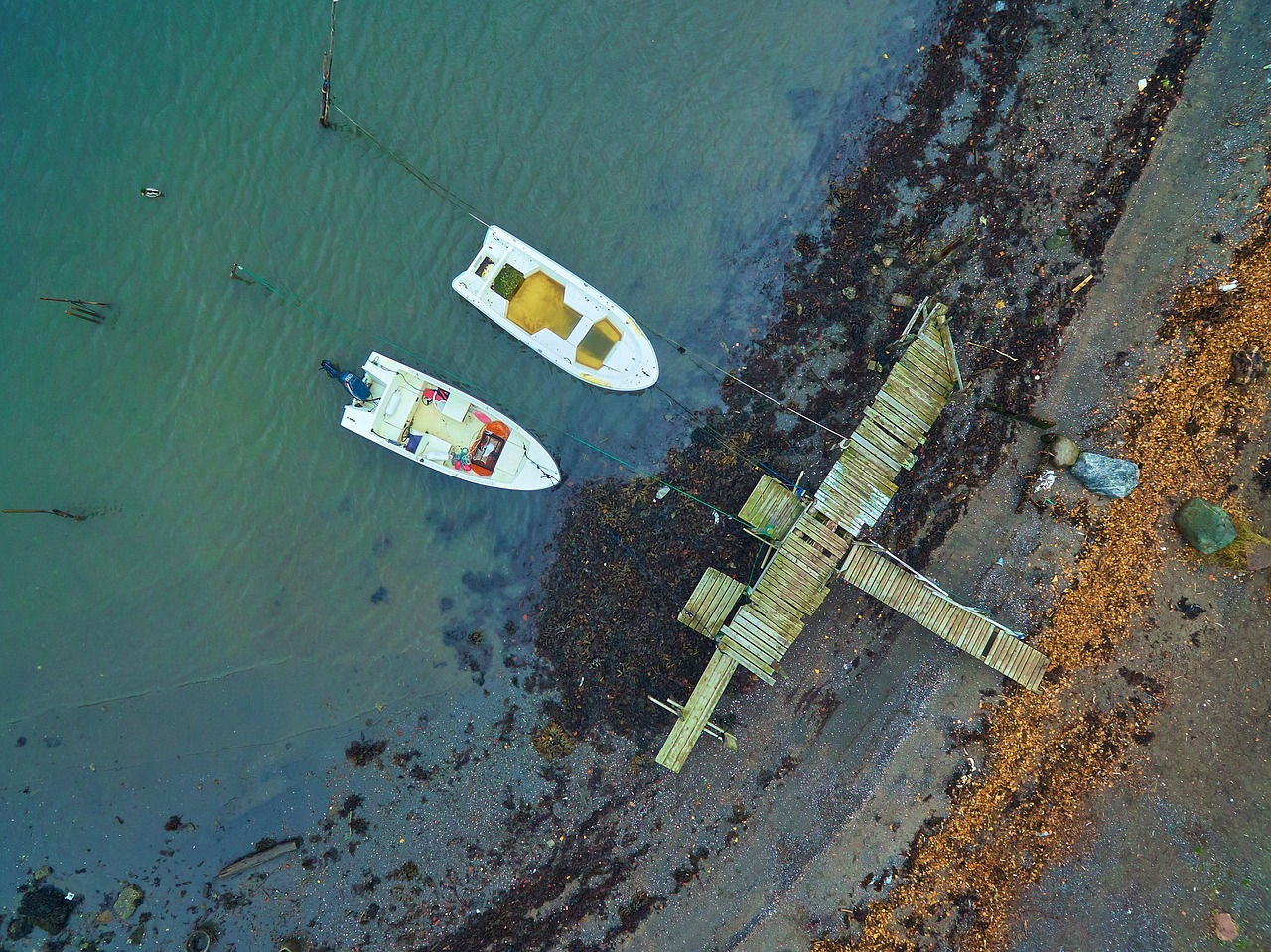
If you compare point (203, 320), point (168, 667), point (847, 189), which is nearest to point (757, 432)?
point (847, 189)

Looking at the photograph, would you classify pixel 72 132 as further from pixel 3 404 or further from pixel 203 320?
pixel 3 404

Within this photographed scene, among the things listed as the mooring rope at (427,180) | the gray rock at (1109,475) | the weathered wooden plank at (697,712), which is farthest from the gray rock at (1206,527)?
the mooring rope at (427,180)

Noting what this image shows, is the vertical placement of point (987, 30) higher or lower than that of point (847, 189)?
higher

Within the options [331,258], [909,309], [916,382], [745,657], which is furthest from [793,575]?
[331,258]

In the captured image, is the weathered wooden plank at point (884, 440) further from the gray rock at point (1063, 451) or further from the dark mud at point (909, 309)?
the gray rock at point (1063, 451)

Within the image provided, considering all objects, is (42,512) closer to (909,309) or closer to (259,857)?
(259,857)

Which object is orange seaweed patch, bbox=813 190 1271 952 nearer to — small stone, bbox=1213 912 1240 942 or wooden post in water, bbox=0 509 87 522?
small stone, bbox=1213 912 1240 942

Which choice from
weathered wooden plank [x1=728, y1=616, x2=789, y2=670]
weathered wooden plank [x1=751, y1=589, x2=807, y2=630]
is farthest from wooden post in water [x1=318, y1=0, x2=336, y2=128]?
weathered wooden plank [x1=728, y1=616, x2=789, y2=670]
